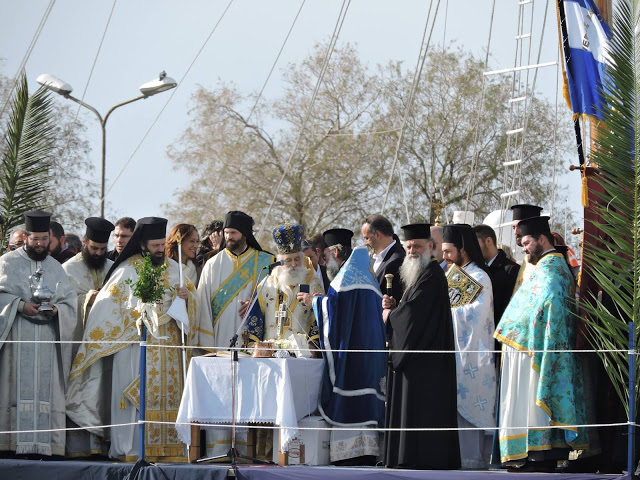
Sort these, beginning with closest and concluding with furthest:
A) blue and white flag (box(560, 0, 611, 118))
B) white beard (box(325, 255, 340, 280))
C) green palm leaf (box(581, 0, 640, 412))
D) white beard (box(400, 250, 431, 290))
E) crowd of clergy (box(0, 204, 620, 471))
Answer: green palm leaf (box(581, 0, 640, 412)), crowd of clergy (box(0, 204, 620, 471)), white beard (box(400, 250, 431, 290)), blue and white flag (box(560, 0, 611, 118)), white beard (box(325, 255, 340, 280))

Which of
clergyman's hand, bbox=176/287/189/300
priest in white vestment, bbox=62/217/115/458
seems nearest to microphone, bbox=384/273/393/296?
clergyman's hand, bbox=176/287/189/300

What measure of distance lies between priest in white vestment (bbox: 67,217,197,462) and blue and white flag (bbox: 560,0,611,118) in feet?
12.0

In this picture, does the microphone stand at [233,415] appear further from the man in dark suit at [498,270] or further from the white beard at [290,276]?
the man in dark suit at [498,270]

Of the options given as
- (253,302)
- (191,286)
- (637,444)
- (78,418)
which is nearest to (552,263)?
(637,444)

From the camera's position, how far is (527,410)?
9.04m

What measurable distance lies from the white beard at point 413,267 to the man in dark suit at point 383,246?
1.90 ft

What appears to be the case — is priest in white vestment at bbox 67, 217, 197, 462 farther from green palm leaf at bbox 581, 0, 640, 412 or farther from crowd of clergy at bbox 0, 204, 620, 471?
green palm leaf at bbox 581, 0, 640, 412

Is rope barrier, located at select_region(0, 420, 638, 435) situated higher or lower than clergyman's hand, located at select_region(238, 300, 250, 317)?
lower

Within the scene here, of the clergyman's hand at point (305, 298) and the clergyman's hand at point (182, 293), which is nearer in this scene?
the clergyman's hand at point (305, 298)

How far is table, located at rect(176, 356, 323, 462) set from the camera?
955cm

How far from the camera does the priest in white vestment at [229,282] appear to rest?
1074cm

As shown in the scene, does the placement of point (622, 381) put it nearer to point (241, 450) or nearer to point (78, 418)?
point (241, 450)

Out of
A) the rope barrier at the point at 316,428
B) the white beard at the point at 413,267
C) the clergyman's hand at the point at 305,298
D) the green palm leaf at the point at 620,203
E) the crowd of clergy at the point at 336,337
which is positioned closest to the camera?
the green palm leaf at the point at 620,203

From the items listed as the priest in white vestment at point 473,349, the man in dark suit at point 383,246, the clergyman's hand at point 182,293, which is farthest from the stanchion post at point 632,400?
the clergyman's hand at point 182,293
